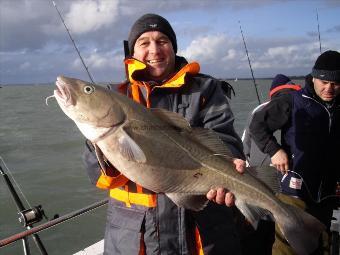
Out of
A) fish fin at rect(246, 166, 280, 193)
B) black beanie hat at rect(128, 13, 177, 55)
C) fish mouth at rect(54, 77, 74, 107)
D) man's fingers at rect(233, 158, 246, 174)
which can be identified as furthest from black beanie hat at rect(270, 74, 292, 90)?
fish mouth at rect(54, 77, 74, 107)

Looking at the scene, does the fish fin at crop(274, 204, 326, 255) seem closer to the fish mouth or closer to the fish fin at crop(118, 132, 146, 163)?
the fish fin at crop(118, 132, 146, 163)

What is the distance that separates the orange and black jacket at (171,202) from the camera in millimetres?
3045

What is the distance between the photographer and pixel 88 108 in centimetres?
267

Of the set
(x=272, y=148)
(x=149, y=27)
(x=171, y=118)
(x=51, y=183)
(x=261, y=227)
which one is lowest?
(x=51, y=183)

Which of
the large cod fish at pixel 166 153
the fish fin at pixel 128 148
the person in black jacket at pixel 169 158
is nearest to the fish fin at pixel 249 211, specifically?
the large cod fish at pixel 166 153

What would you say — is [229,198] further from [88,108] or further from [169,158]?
[88,108]

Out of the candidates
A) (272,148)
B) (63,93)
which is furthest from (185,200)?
(272,148)

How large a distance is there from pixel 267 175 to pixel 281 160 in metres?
1.88

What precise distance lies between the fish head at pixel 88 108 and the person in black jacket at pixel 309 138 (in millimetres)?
2721

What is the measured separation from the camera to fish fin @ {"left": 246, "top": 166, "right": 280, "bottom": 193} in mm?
3053

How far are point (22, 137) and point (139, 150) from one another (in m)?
25.8

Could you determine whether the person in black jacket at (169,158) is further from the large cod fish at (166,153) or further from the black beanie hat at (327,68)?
the black beanie hat at (327,68)

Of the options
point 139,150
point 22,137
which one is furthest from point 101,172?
point 22,137

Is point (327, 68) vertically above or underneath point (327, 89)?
above
